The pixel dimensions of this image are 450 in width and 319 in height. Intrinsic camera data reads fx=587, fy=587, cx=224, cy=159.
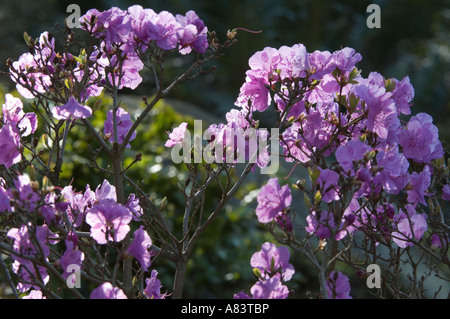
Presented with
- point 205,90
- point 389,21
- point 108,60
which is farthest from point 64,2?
point 108,60

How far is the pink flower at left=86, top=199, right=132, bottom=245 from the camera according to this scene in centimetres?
131

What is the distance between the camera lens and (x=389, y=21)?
1139 centimetres

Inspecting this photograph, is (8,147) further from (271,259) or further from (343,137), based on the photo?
(343,137)

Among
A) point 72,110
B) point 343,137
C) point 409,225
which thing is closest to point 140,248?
point 72,110

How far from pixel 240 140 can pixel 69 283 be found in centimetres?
58

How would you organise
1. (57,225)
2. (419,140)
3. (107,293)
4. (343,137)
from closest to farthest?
(107,293) < (57,225) < (419,140) < (343,137)

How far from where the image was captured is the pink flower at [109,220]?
1314 mm

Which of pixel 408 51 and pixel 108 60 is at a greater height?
pixel 108 60

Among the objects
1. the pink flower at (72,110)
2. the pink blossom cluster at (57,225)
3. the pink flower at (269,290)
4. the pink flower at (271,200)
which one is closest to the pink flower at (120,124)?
the pink flower at (72,110)

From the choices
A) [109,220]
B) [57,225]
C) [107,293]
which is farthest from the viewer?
[57,225]

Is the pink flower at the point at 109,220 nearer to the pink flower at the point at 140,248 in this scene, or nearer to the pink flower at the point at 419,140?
the pink flower at the point at 140,248

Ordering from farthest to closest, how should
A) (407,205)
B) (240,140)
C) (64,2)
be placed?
(64,2) → (407,205) → (240,140)

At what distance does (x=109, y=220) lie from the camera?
4.34 feet
